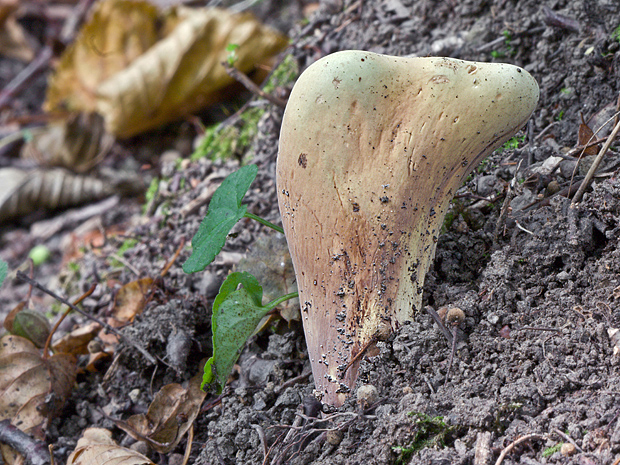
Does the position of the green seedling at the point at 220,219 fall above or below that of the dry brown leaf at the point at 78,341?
above

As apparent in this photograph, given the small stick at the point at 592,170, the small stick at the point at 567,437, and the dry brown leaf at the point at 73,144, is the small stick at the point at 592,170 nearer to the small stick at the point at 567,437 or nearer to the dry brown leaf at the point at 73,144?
the small stick at the point at 567,437

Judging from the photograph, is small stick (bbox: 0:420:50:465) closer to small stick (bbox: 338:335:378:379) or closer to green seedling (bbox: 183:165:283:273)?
green seedling (bbox: 183:165:283:273)

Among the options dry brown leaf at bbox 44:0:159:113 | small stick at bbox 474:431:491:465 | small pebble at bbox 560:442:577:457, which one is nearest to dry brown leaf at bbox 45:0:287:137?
dry brown leaf at bbox 44:0:159:113

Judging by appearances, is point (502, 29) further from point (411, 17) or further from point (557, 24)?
point (411, 17)

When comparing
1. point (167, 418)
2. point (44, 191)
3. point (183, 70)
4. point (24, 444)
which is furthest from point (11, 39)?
point (167, 418)

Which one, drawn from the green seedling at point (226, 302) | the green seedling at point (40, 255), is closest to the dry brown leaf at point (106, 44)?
the green seedling at point (40, 255)
